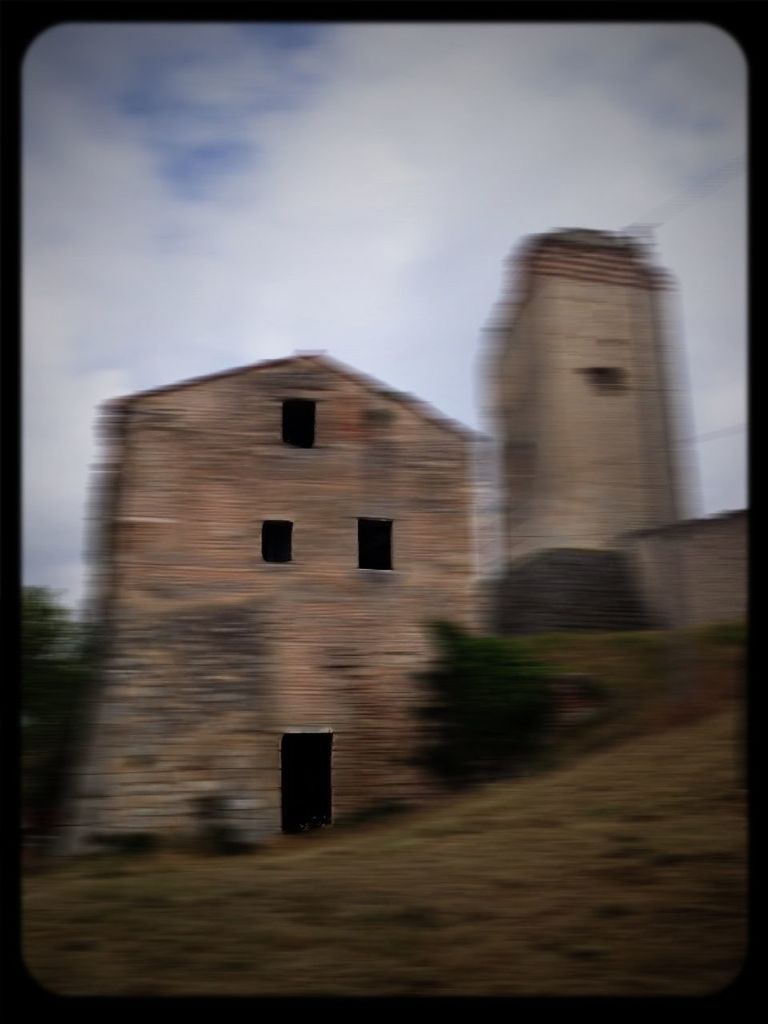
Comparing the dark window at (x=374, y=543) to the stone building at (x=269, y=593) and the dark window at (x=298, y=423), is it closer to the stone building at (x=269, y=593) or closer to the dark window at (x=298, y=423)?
the stone building at (x=269, y=593)

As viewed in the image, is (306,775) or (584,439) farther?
(584,439)

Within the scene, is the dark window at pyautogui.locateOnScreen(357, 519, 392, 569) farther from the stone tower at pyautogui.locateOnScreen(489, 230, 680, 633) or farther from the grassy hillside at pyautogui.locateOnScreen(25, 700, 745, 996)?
the grassy hillside at pyautogui.locateOnScreen(25, 700, 745, 996)

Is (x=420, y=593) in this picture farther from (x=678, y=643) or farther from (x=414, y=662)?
(x=678, y=643)

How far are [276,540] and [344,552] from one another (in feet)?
3.31

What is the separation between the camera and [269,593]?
12219 mm

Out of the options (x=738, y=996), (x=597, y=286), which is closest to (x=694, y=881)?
(x=738, y=996)

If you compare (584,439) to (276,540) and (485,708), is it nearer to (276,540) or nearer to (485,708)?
(276,540)

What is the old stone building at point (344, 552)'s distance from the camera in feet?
36.1

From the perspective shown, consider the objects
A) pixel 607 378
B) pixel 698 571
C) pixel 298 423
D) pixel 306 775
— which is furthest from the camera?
pixel 607 378

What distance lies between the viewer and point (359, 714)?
11797 millimetres

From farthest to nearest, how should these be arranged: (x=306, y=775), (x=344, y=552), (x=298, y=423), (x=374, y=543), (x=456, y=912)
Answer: (x=298, y=423), (x=374, y=543), (x=344, y=552), (x=306, y=775), (x=456, y=912)

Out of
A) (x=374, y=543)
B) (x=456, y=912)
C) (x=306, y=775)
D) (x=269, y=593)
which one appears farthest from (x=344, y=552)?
(x=456, y=912)

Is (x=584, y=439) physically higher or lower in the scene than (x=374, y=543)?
higher

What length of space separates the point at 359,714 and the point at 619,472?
654cm
